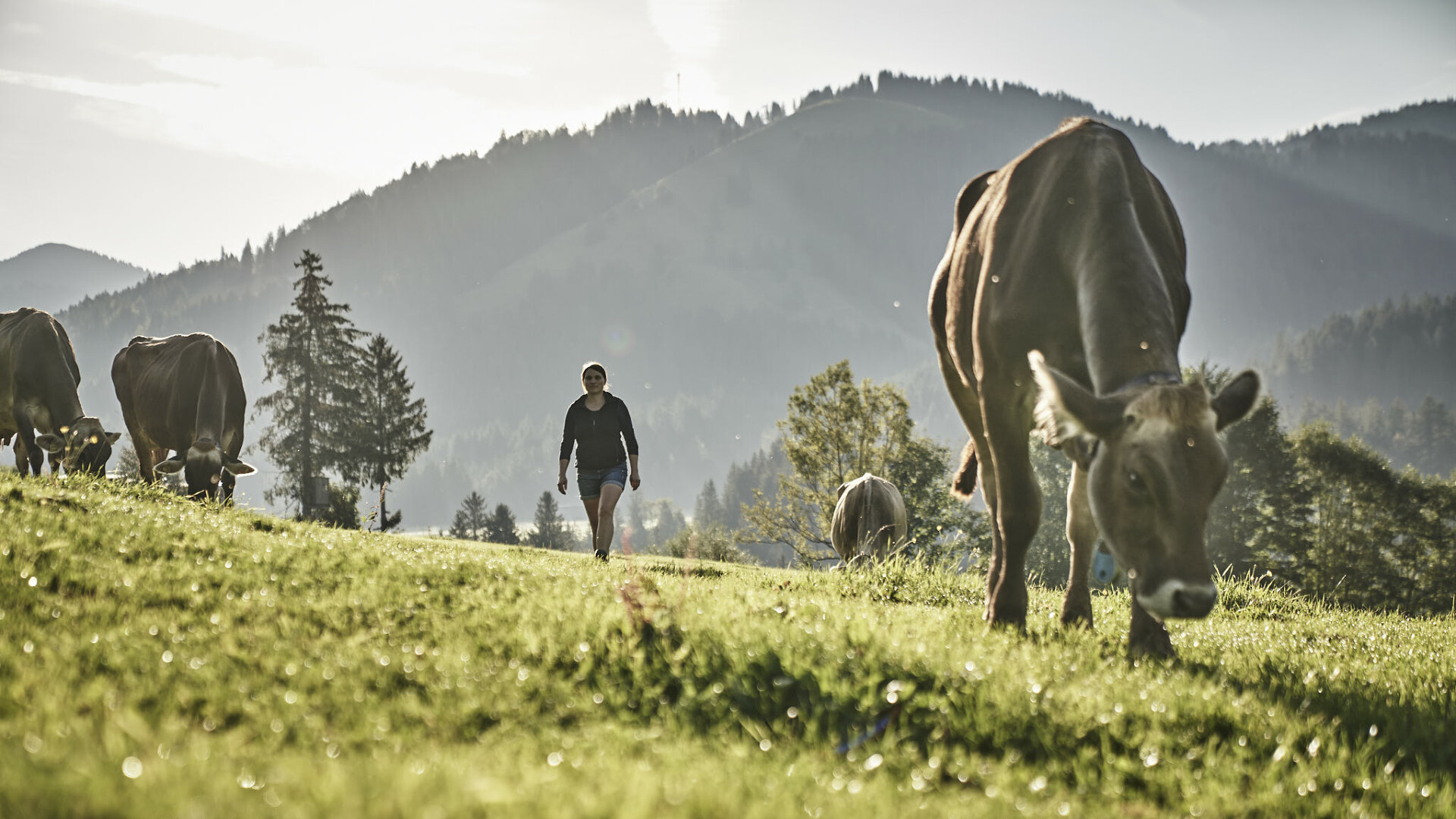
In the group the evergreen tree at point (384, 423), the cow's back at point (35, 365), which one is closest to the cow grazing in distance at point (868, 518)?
the cow's back at point (35, 365)

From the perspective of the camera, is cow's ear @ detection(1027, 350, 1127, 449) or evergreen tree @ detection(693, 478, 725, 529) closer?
cow's ear @ detection(1027, 350, 1127, 449)

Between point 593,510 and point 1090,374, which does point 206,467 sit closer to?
point 593,510

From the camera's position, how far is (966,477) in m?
9.19

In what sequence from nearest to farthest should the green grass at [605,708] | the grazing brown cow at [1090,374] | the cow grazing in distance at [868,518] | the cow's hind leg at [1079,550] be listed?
1. the green grass at [605,708]
2. the grazing brown cow at [1090,374]
3. the cow's hind leg at [1079,550]
4. the cow grazing in distance at [868,518]

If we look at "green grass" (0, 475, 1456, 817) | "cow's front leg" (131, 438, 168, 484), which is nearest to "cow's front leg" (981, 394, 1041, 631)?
"green grass" (0, 475, 1456, 817)

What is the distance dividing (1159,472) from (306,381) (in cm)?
5270

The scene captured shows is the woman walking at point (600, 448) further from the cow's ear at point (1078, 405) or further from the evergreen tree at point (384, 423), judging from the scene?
the evergreen tree at point (384, 423)

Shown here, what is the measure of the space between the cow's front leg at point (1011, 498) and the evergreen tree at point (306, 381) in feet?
161

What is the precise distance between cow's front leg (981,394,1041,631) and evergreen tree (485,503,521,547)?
99.5 m

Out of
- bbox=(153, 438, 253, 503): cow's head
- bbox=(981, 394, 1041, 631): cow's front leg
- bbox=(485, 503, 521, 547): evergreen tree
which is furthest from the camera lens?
bbox=(485, 503, 521, 547): evergreen tree

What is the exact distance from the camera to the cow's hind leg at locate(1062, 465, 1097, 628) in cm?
640

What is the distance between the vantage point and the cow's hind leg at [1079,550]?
252 inches

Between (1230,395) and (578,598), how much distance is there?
404 cm

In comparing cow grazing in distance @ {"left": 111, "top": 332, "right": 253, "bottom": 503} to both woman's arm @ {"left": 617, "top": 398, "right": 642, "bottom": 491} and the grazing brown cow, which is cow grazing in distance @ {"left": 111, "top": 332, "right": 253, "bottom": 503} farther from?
the grazing brown cow
